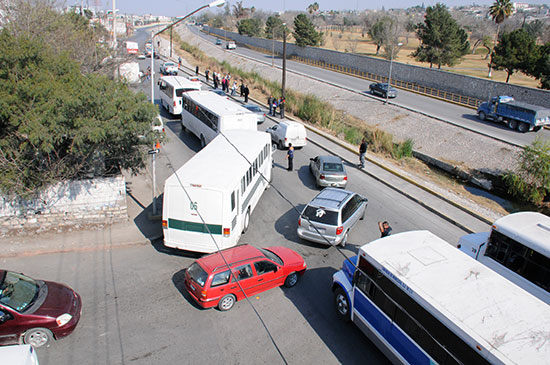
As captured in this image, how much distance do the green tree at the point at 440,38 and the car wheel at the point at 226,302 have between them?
180 feet

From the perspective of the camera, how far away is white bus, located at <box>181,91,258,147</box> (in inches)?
784

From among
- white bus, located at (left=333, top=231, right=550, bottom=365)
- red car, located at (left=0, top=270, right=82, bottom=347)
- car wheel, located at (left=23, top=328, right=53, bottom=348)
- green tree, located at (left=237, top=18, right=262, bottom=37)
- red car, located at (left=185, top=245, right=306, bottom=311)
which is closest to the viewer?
white bus, located at (left=333, top=231, right=550, bottom=365)

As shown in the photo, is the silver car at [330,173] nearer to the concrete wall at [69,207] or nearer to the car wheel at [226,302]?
the concrete wall at [69,207]

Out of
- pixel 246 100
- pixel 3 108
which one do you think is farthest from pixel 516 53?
pixel 3 108

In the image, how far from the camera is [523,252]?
9742 millimetres

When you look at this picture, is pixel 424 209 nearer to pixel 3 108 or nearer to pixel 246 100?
pixel 3 108

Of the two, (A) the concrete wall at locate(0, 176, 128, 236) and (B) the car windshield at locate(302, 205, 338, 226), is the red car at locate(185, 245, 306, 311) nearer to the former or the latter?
(B) the car windshield at locate(302, 205, 338, 226)

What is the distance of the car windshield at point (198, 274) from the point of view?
31.3ft

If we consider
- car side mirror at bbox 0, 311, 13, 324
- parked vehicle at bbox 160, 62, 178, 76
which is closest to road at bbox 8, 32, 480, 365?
car side mirror at bbox 0, 311, 13, 324

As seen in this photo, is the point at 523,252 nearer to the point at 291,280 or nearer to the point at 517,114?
the point at 291,280

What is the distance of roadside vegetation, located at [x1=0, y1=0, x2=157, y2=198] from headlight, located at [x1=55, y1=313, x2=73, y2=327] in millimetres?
4582

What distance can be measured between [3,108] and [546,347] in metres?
13.9

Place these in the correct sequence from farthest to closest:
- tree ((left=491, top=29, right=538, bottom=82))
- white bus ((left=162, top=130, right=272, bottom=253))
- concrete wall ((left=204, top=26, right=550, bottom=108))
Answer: tree ((left=491, top=29, right=538, bottom=82)) < concrete wall ((left=204, top=26, right=550, bottom=108)) < white bus ((left=162, top=130, right=272, bottom=253))

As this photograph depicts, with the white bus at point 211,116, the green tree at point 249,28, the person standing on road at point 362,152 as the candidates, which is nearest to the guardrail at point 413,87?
the person standing on road at point 362,152
